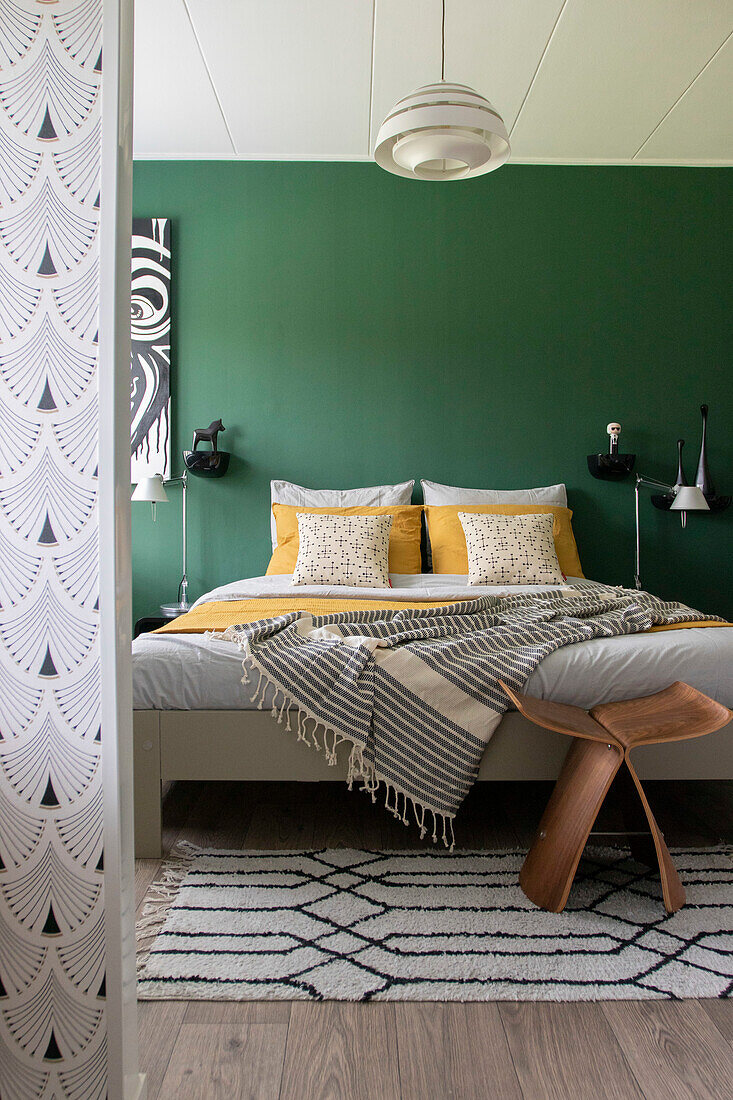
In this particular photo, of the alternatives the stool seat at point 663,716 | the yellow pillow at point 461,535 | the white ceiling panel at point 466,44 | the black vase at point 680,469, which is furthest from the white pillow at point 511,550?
the white ceiling panel at point 466,44

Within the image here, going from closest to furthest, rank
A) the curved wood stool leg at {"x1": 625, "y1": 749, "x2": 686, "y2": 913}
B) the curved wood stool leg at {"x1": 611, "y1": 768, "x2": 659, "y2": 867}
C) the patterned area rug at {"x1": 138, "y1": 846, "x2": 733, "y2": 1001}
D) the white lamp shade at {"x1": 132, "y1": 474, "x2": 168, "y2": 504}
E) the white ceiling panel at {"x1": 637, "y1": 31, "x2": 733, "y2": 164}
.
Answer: the patterned area rug at {"x1": 138, "y1": 846, "x2": 733, "y2": 1001}
the curved wood stool leg at {"x1": 625, "y1": 749, "x2": 686, "y2": 913}
the curved wood stool leg at {"x1": 611, "y1": 768, "x2": 659, "y2": 867}
the white ceiling panel at {"x1": 637, "y1": 31, "x2": 733, "y2": 164}
the white lamp shade at {"x1": 132, "y1": 474, "x2": 168, "y2": 504}

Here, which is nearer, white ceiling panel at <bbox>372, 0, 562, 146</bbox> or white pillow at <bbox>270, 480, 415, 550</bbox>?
white ceiling panel at <bbox>372, 0, 562, 146</bbox>

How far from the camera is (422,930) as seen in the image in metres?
1.77

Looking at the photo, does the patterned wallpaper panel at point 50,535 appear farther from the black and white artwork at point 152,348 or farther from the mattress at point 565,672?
the black and white artwork at point 152,348

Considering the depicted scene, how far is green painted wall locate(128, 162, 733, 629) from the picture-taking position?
4266 millimetres

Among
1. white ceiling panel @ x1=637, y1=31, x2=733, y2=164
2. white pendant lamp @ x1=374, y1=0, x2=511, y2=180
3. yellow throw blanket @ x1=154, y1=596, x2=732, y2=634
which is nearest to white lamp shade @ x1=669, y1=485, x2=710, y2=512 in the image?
yellow throw blanket @ x1=154, y1=596, x2=732, y2=634

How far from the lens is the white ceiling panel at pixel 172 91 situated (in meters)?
3.02

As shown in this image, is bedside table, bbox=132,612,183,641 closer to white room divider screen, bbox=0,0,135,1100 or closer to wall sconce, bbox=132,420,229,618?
wall sconce, bbox=132,420,229,618

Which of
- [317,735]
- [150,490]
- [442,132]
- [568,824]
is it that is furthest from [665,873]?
[150,490]

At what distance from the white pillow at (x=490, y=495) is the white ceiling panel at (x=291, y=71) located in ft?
6.09

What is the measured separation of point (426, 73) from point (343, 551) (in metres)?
2.13

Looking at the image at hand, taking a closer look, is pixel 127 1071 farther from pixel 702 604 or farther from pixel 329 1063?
pixel 702 604

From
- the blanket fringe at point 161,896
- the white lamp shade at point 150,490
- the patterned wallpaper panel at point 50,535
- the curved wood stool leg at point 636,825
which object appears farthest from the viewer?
the white lamp shade at point 150,490

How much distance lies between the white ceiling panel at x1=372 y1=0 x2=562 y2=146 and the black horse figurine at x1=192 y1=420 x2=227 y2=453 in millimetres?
1746
